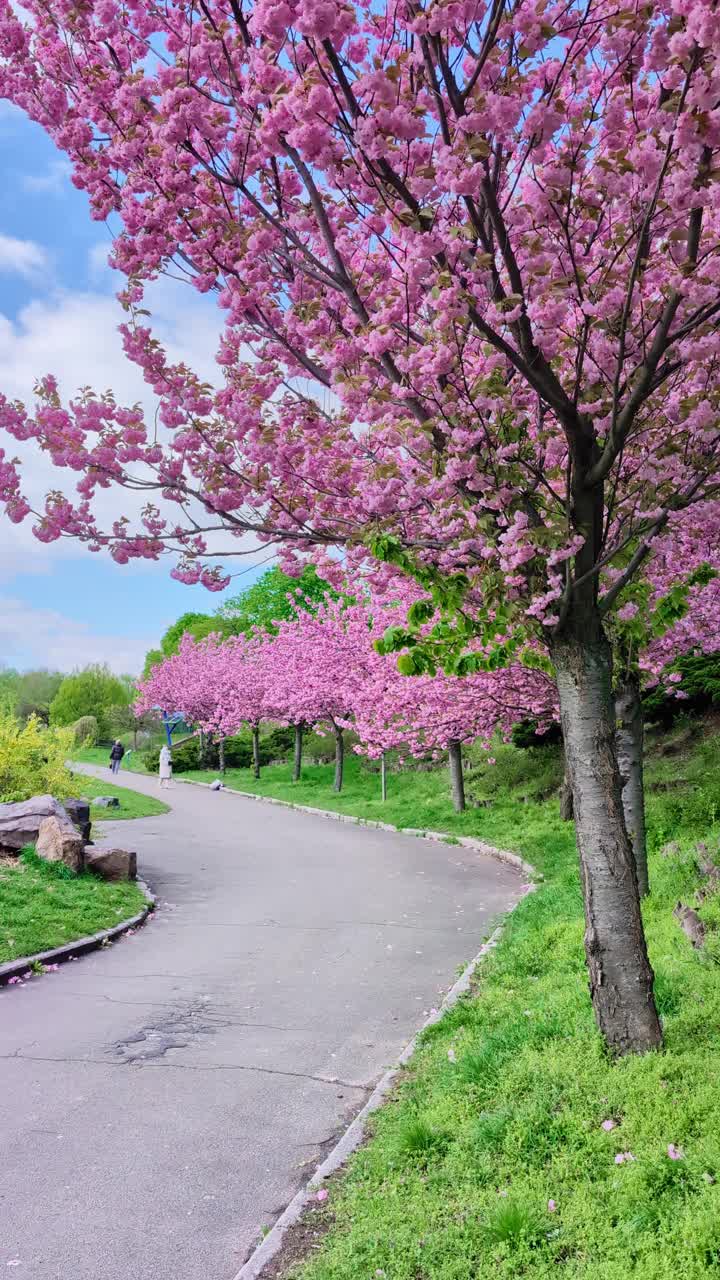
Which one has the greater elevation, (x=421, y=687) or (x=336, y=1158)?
(x=421, y=687)

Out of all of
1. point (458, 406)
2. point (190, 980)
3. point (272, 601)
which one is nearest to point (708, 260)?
point (458, 406)

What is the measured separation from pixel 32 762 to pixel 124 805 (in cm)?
926

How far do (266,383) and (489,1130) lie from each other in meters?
5.42

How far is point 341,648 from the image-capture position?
31.8 meters

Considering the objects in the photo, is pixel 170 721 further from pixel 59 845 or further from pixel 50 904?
pixel 50 904

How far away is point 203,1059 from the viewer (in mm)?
6652

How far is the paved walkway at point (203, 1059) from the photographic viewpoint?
4.34 metres

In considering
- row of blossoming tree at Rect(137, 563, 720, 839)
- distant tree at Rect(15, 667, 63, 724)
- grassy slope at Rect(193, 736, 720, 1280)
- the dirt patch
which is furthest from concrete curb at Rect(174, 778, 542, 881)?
distant tree at Rect(15, 667, 63, 724)

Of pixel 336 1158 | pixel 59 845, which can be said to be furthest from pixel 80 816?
pixel 336 1158

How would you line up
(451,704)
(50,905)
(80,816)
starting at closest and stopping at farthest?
(50,905)
(80,816)
(451,704)

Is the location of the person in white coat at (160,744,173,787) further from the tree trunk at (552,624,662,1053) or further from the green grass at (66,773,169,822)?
the tree trunk at (552,624,662,1053)

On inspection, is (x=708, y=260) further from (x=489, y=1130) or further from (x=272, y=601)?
(x=272, y=601)

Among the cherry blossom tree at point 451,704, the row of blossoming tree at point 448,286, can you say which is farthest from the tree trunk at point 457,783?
the row of blossoming tree at point 448,286

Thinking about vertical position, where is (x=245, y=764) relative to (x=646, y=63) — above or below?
below
